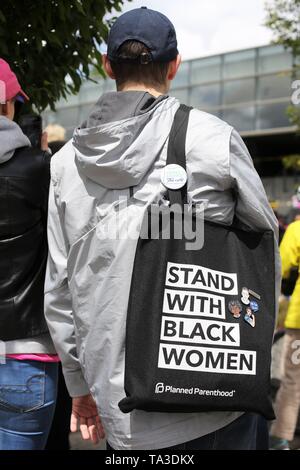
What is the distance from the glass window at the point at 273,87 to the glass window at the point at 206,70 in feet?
7.00

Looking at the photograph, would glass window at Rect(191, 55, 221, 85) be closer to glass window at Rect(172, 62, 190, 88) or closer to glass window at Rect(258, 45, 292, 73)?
glass window at Rect(172, 62, 190, 88)

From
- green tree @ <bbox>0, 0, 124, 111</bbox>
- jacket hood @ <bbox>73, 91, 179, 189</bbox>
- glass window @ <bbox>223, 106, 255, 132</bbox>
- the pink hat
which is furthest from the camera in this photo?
glass window @ <bbox>223, 106, 255, 132</bbox>

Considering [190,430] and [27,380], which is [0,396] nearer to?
[27,380]

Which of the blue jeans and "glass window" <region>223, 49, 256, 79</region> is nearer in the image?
the blue jeans

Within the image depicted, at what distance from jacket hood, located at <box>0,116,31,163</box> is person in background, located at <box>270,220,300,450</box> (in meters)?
2.94

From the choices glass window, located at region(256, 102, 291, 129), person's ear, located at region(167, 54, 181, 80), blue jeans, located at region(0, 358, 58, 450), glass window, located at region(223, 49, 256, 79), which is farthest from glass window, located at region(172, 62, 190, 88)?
blue jeans, located at region(0, 358, 58, 450)

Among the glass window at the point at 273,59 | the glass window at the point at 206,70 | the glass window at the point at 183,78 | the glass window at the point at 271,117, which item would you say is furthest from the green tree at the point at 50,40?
the glass window at the point at 183,78

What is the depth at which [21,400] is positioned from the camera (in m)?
2.08

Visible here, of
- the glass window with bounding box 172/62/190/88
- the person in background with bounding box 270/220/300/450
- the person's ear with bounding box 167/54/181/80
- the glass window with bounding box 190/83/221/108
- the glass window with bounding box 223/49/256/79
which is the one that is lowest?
the glass window with bounding box 190/83/221/108

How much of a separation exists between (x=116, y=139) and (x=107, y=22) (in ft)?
8.63

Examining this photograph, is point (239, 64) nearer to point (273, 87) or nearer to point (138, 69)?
point (273, 87)

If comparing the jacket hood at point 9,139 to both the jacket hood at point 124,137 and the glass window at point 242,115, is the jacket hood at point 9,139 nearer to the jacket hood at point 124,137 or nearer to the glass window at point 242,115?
the jacket hood at point 124,137

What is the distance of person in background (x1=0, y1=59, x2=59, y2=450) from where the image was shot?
209 centimetres

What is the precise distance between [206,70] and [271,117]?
363 centimetres
